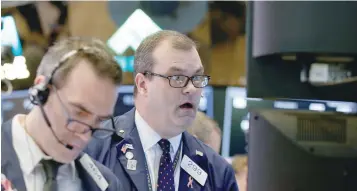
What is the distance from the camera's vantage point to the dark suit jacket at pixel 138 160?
A: 166cm

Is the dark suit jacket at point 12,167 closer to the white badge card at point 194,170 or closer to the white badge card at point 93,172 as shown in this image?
Answer: the white badge card at point 93,172

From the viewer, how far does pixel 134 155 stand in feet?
5.57

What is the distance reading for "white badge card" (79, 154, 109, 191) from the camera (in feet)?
4.70

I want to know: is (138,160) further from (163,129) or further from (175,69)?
(175,69)

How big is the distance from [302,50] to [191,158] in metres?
0.71

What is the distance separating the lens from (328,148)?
3.91 ft

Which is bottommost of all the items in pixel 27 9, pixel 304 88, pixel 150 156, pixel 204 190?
pixel 204 190

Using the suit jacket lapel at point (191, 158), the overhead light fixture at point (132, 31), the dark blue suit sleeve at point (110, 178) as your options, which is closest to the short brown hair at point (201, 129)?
the suit jacket lapel at point (191, 158)

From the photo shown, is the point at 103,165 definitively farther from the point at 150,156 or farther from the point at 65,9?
the point at 65,9

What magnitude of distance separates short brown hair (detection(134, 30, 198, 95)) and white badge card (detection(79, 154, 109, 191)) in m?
0.40

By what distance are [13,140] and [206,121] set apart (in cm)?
99

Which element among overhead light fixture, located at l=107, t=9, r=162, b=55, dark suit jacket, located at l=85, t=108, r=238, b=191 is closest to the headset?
dark suit jacket, located at l=85, t=108, r=238, b=191

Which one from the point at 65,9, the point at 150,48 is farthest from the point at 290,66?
the point at 65,9

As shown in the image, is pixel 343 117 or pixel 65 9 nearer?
pixel 343 117
